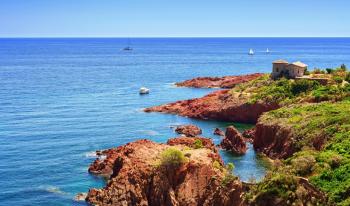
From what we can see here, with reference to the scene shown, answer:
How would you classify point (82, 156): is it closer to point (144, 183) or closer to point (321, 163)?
point (144, 183)

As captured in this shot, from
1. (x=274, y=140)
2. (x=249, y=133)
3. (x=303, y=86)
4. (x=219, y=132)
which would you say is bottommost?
(x=219, y=132)

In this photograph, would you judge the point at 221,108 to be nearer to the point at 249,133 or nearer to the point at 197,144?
the point at 249,133

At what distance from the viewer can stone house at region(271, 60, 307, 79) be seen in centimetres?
10819

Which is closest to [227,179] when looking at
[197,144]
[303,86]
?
[197,144]

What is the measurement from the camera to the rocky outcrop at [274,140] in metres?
70.9

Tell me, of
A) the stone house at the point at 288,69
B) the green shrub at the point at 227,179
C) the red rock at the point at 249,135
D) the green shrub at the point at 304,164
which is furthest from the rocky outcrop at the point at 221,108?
the green shrub at the point at 227,179

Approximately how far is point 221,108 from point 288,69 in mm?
16964

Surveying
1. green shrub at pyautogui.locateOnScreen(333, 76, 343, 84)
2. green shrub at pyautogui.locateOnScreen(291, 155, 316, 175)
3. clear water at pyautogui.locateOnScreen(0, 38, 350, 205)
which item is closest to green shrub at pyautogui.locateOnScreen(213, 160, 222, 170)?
green shrub at pyautogui.locateOnScreen(291, 155, 316, 175)

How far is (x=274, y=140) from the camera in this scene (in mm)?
76062

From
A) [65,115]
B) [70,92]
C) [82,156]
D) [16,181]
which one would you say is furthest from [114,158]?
[70,92]

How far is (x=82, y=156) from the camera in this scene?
74.9m

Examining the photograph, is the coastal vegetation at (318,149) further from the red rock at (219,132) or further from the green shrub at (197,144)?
the green shrub at (197,144)

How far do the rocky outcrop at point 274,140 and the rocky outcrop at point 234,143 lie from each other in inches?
109

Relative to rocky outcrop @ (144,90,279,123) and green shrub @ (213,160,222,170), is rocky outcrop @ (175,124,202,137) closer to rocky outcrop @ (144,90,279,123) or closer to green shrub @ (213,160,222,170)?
rocky outcrop @ (144,90,279,123)
